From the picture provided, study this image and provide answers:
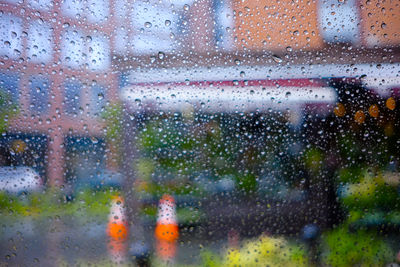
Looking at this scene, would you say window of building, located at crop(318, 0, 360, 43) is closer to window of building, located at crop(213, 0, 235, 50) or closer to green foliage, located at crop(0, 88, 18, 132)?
window of building, located at crop(213, 0, 235, 50)

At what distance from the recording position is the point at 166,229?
0.70 m

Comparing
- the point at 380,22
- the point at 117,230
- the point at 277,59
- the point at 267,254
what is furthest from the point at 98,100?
the point at 380,22

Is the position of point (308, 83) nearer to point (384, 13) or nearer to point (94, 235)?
point (384, 13)

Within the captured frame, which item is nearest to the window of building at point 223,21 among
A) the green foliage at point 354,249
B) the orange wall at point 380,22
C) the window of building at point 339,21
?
the window of building at point 339,21

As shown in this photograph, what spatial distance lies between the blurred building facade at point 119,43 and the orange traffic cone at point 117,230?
0.13 metres

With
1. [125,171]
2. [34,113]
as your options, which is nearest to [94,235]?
[125,171]

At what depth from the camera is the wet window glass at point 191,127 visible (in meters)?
0.67

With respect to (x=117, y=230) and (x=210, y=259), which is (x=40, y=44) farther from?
(x=210, y=259)

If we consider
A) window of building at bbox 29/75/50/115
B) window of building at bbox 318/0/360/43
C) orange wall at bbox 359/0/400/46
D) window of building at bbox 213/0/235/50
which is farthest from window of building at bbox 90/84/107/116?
orange wall at bbox 359/0/400/46

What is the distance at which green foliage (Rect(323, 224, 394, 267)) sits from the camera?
2.43ft

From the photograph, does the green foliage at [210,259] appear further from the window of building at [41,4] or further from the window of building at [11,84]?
the window of building at [41,4]

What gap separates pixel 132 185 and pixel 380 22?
771 millimetres

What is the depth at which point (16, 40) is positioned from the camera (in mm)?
663

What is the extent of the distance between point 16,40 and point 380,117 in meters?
0.96
